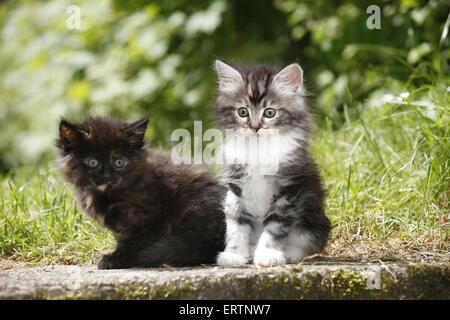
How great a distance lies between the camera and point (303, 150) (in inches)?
150

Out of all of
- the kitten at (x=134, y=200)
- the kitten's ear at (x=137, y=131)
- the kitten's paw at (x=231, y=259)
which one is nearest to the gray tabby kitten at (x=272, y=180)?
the kitten's paw at (x=231, y=259)

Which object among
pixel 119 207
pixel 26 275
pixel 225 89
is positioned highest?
pixel 225 89

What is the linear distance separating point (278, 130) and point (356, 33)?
3.56 m

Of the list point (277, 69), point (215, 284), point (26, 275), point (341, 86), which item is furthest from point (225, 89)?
point (341, 86)

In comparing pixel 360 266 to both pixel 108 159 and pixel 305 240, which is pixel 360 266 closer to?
pixel 305 240

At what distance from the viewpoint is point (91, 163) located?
368 centimetres

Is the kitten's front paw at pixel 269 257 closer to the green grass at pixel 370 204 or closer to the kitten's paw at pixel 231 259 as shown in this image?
the kitten's paw at pixel 231 259

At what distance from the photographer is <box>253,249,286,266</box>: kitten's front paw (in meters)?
3.45

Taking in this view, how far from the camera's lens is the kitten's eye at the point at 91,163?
12.0ft

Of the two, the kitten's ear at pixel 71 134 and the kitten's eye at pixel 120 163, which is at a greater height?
the kitten's ear at pixel 71 134

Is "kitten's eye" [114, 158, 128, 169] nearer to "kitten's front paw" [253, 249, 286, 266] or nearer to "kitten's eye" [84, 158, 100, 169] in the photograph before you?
"kitten's eye" [84, 158, 100, 169]

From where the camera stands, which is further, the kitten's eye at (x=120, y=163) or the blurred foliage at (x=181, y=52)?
the blurred foliage at (x=181, y=52)

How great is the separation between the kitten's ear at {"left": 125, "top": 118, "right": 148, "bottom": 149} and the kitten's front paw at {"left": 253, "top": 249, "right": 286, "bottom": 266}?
88cm

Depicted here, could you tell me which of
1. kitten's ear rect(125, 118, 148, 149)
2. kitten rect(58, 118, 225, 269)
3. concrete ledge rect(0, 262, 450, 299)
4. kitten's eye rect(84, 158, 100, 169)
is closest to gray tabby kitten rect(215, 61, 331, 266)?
kitten rect(58, 118, 225, 269)
